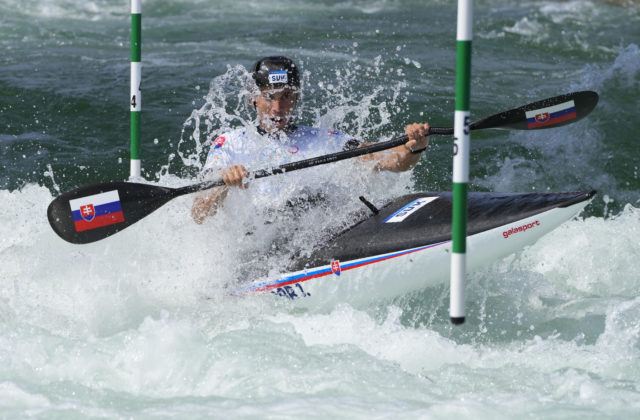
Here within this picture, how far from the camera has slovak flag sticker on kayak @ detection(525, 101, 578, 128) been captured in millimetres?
3918

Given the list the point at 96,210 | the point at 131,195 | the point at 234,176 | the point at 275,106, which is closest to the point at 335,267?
the point at 234,176

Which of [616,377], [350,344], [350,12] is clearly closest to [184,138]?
→ [350,344]

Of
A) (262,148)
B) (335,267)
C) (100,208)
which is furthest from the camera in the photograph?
(262,148)

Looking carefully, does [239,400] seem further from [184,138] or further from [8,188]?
[184,138]

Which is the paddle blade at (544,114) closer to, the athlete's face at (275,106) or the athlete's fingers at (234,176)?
the athlete's face at (275,106)

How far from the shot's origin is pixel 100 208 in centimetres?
410

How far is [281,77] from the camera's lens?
4.06m

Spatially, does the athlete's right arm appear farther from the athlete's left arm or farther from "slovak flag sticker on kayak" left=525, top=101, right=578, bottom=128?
"slovak flag sticker on kayak" left=525, top=101, right=578, bottom=128

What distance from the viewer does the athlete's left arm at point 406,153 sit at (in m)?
3.99

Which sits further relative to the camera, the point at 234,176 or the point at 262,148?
the point at 262,148

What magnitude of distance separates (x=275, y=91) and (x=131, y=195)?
2.60 ft

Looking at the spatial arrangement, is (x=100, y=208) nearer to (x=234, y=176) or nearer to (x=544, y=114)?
(x=234, y=176)

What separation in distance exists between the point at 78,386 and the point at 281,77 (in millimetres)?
1572

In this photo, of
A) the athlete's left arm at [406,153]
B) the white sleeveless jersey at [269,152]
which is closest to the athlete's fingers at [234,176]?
the white sleeveless jersey at [269,152]
